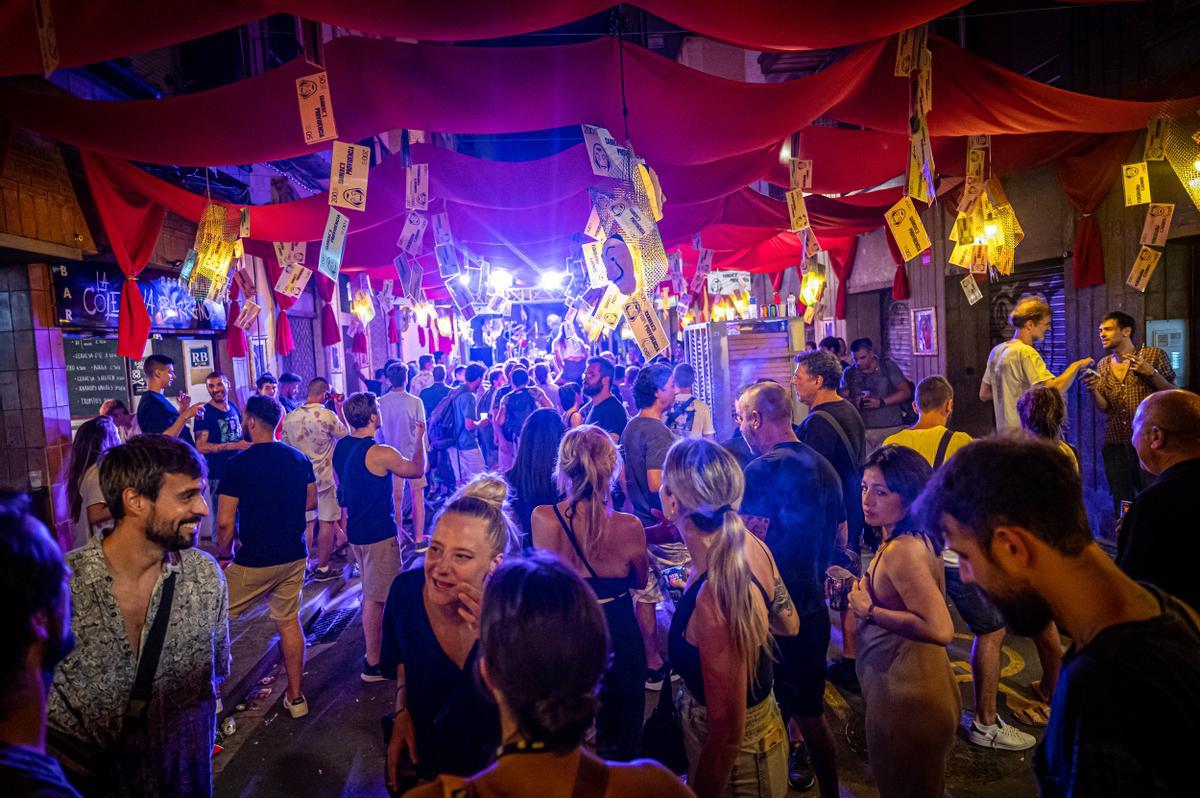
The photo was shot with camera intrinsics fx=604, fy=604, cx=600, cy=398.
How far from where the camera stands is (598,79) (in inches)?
149

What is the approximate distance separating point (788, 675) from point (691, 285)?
12.2 m

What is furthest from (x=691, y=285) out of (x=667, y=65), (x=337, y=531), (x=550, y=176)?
(x=667, y=65)

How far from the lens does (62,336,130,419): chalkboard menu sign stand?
6227 mm

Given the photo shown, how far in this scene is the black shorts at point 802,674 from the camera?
9.53 ft

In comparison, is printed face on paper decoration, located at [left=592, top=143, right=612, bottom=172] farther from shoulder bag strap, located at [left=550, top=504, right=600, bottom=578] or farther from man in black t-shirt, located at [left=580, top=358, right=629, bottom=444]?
shoulder bag strap, located at [left=550, top=504, right=600, bottom=578]

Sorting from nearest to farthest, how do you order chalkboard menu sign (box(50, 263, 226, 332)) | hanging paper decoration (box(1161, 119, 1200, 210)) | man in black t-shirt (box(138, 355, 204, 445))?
hanging paper decoration (box(1161, 119, 1200, 210))
chalkboard menu sign (box(50, 263, 226, 332))
man in black t-shirt (box(138, 355, 204, 445))

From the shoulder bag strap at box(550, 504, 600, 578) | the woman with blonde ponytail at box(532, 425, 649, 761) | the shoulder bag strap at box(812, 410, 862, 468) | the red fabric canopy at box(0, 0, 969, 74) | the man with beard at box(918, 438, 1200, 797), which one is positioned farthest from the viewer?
the shoulder bag strap at box(812, 410, 862, 468)

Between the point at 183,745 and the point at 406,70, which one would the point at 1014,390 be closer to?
the point at 406,70

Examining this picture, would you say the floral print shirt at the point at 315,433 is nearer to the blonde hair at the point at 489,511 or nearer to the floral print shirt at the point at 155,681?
the floral print shirt at the point at 155,681

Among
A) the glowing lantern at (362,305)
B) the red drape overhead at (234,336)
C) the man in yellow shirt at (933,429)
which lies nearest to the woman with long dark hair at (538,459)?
the man in yellow shirt at (933,429)

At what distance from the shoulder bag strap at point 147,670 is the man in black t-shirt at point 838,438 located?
3715mm

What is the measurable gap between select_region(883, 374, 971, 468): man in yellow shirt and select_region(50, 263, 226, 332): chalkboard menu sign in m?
6.00

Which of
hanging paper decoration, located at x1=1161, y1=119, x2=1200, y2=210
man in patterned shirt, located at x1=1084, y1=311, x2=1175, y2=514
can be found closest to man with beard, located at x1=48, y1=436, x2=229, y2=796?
man in patterned shirt, located at x1=1084, y1=311, x2=1175, y2=514

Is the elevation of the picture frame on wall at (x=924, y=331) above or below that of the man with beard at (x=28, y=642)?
above
